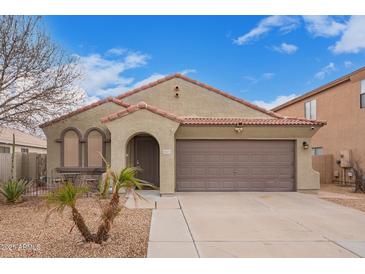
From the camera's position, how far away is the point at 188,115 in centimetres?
1577

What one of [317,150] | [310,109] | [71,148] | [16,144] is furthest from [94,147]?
[317,150]

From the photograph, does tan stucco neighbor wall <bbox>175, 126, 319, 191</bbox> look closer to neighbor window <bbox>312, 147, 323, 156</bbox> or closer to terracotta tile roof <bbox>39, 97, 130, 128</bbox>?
terracotta tile roof <bbox>39, 97, 130, 128</bbox>

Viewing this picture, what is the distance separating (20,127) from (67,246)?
7.74 meters

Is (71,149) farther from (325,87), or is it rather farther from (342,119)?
(325,87)

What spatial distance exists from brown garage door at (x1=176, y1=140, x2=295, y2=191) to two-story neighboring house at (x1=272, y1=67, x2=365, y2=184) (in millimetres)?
6109

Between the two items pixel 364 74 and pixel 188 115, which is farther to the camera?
pixel 364 74

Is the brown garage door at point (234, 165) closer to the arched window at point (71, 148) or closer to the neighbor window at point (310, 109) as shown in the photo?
the arched window at point (71, 148)

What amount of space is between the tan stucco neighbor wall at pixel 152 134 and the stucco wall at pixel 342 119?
40.4 feet

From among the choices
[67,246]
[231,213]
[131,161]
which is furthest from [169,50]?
[67,246]

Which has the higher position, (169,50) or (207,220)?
(169,50)

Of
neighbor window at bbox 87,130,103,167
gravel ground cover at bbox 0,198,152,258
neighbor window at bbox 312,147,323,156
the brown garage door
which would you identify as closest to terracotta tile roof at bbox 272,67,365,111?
neighbor window at bbox 312,147,323,156

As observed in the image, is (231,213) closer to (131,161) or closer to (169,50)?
(131,161)

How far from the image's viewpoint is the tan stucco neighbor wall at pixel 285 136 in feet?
47.6

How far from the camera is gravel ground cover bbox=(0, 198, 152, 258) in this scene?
5945 millimetres
